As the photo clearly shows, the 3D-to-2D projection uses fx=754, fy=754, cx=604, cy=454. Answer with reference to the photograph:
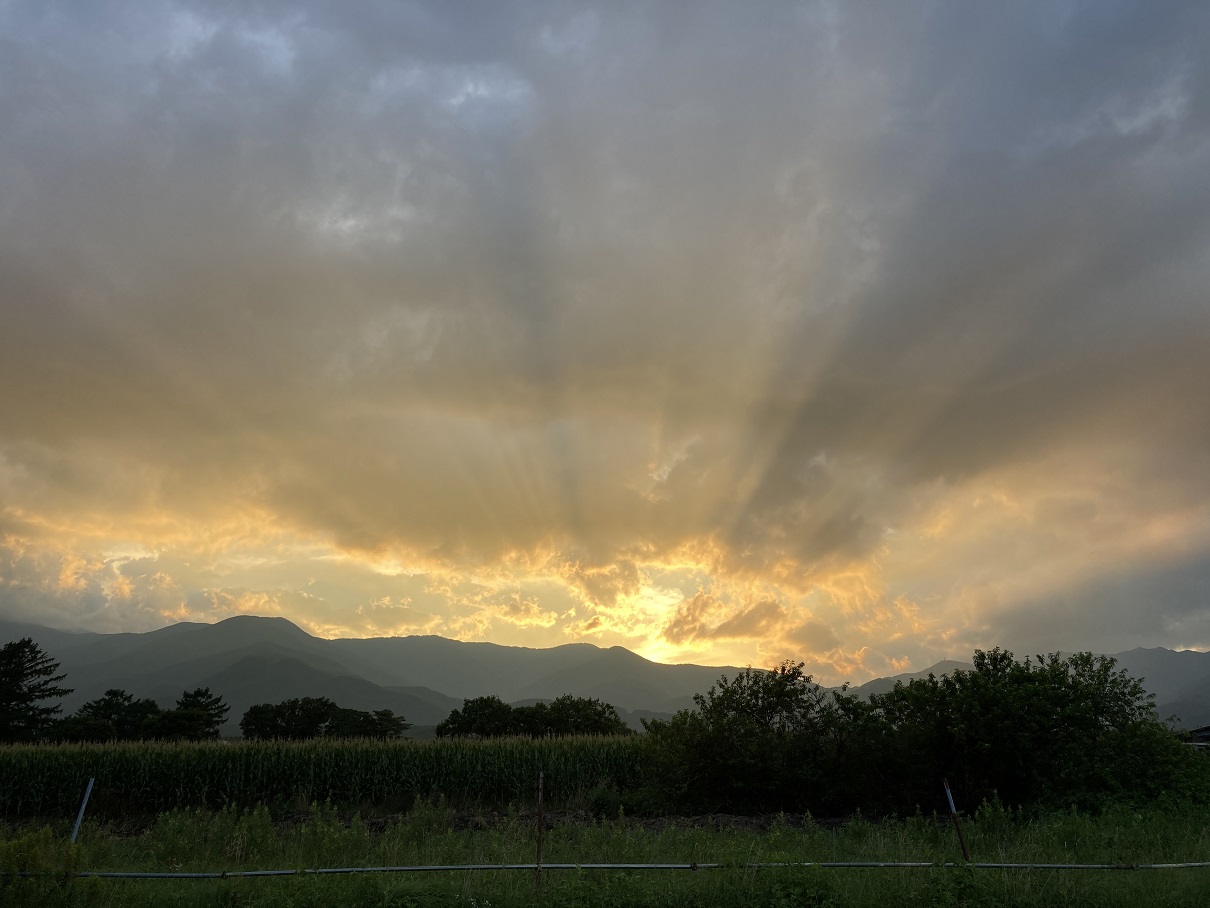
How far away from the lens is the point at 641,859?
13.0m

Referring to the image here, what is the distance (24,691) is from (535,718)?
5713 cm

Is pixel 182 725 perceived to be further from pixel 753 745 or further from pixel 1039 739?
pixel 1039 739

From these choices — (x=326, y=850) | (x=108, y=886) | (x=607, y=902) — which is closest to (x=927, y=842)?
(x=607, y=902)

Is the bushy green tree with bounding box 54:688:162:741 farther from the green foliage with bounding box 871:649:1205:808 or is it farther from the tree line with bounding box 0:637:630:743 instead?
the green foliage with bounding box 871:649:1205:808

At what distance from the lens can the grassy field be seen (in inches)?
399

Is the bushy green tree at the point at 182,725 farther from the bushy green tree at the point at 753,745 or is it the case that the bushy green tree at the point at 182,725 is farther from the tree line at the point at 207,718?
the bushy green tree at the point at 753,745

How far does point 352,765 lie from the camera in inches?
1117

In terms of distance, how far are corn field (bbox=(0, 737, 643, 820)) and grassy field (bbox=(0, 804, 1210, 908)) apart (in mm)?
7966

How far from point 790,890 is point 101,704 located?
86.6 m

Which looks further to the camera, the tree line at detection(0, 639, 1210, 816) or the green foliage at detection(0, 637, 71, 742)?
the green foliage at detection(0, 637, 71, 742)

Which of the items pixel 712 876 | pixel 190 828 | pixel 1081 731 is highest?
pixel 1081 731

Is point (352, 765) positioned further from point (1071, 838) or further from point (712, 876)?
point (1071, 838)

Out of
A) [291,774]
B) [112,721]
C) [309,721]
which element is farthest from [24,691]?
[291,774]

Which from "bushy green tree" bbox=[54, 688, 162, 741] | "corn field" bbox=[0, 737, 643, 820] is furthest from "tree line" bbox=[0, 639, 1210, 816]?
"bushy green tree" bbox=[54, 688, 162, 741]
